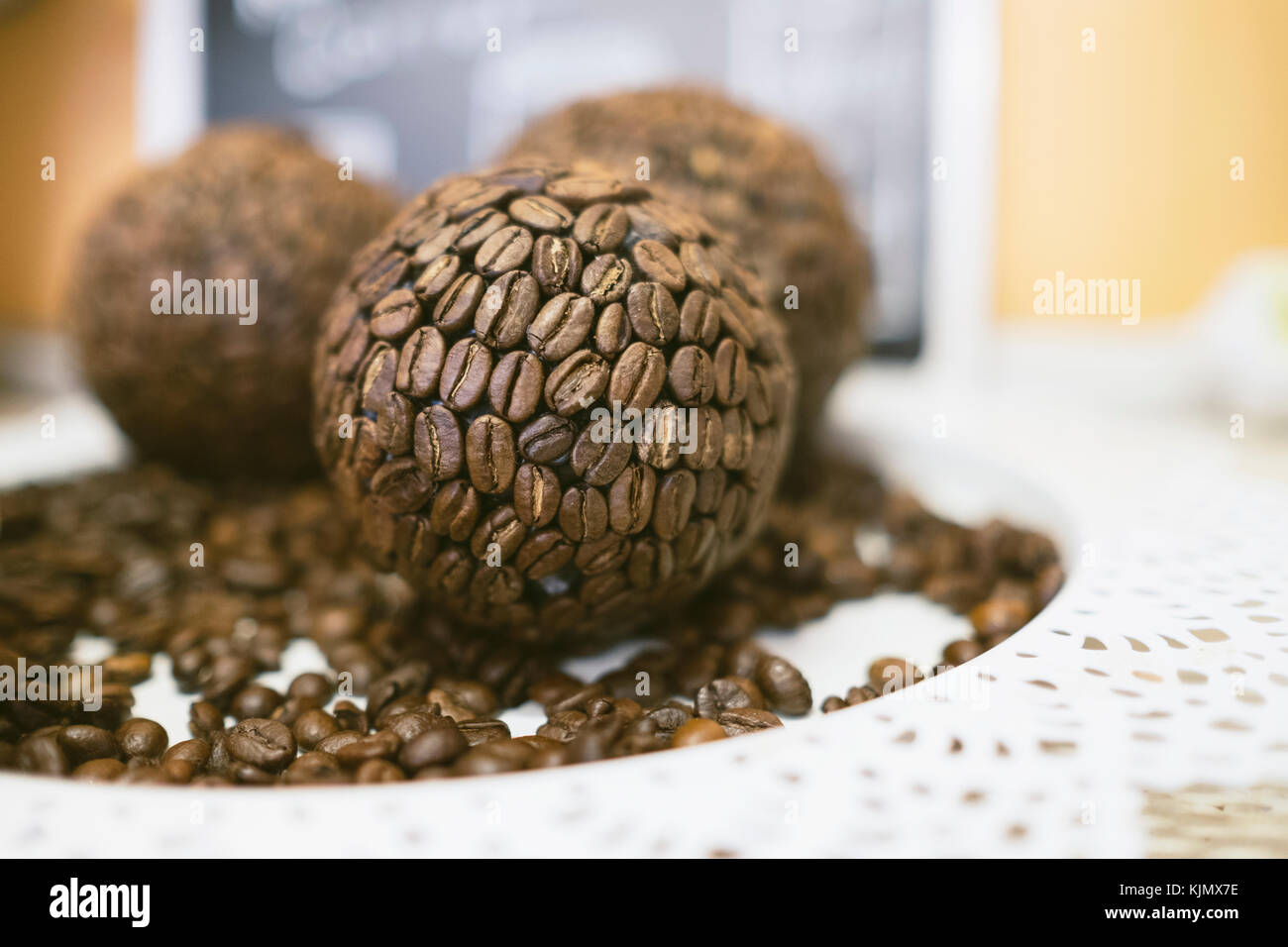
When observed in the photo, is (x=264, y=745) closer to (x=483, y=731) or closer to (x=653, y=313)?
(x=483, y=731)

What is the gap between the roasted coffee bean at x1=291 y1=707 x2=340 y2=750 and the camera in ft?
1.59

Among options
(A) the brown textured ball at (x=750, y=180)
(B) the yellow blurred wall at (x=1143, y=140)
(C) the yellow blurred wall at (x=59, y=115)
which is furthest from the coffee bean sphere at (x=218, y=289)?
(C) the yellow blurred wall at (x=59, y=115)

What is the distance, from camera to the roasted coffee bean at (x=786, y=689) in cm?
52

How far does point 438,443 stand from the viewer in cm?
49

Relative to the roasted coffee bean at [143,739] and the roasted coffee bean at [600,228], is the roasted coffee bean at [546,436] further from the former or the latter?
the roasted coffee bean at [143,739]

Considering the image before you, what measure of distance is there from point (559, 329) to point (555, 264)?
4cm

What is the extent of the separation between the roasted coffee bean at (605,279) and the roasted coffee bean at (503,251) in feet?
0.12

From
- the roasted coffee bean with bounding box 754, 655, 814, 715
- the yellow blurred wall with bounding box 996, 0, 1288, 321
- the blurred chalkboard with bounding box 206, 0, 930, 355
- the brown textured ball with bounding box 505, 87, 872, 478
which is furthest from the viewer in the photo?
the blurred chalkboard with bounding box 206, 0, 930, 355

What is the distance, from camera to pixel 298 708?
521mm

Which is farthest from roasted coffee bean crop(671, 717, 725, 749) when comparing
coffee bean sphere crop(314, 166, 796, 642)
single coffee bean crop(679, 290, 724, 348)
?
single coffee bean crop(679, 290, 724, 348)

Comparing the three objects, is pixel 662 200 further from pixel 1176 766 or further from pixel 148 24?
pixel 148 24

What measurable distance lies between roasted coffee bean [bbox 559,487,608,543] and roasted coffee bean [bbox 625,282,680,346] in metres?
0.09

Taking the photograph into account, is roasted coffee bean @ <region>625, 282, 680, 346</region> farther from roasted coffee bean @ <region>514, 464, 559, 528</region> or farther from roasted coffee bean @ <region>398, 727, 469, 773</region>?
roasted coffee bean @ <region>398, 727, 469, 773</region>

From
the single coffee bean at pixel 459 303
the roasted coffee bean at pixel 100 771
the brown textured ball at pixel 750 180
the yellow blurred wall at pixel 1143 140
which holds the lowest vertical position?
the roasted coffee bean at pixel 100 771
